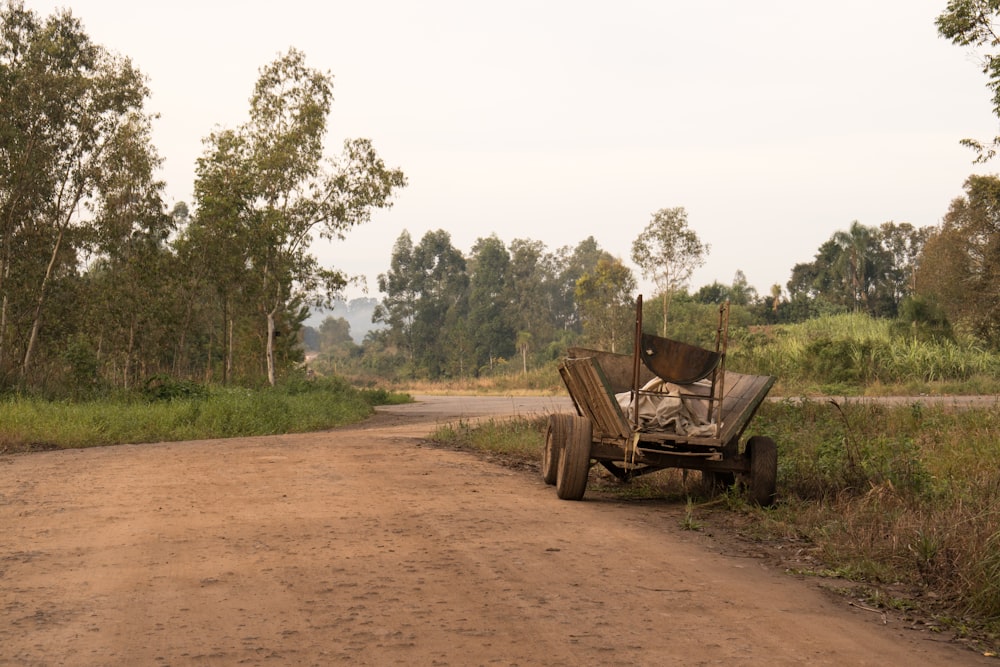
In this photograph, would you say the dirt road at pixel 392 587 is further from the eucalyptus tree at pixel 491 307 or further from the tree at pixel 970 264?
the eucalyptus tree at pixel 491 307

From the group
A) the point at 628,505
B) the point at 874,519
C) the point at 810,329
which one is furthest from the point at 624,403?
the point at 810,329

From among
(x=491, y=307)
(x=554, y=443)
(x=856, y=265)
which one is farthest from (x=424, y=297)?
(x=554, y=443)

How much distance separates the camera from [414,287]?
83.4 meters

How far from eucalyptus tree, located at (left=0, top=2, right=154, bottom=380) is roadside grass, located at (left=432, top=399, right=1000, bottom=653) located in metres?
19.1

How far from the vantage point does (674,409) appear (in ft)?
31.9

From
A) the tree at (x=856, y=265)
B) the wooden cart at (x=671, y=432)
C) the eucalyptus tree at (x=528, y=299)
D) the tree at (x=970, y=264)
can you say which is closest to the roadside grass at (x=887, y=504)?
the wooden cart at (x=671, y=432)

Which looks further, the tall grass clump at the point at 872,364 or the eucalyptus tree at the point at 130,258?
the eucalyptus tree at the point at 130,258

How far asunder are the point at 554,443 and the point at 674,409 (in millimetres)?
1641

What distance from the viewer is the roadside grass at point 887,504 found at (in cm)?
599

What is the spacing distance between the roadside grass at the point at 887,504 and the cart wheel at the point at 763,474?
0.14m

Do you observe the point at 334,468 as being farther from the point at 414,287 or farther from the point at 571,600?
the point at 414,287

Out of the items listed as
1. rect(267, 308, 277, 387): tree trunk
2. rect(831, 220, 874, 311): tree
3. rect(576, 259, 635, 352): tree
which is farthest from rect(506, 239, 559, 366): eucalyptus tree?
rect(267, 308, 277, 387): tree trunk

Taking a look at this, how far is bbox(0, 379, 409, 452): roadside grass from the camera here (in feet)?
57.4

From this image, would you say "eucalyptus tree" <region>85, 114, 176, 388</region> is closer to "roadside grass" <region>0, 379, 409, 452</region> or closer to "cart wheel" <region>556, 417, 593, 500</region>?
"roadside grass" <region>0, 379, 409, 452</region>
